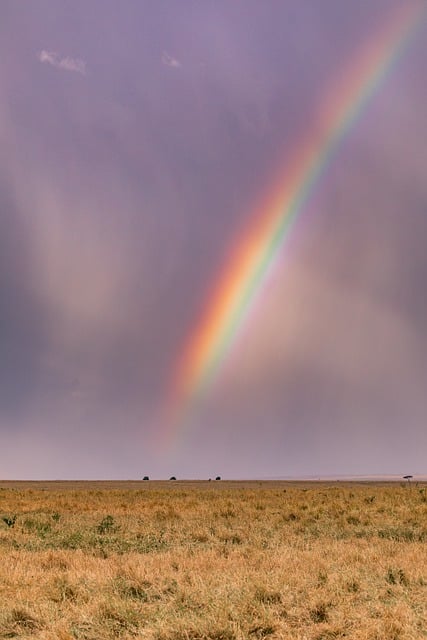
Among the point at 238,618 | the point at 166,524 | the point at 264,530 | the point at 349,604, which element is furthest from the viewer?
the point at 166,524

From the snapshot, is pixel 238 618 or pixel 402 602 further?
pixel 402 602

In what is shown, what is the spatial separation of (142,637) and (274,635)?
5.69 ft

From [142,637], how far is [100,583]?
334 cm

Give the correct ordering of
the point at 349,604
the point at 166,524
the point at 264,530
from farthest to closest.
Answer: the point at 166,524 < the point at 264,530 < the point at 349,604

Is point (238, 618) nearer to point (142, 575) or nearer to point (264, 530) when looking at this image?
point (142, 575)

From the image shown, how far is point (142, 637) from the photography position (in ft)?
24.6

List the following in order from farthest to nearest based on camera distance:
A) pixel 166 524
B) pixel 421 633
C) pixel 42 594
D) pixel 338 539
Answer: pixel 166 524, pixel 338 539, pixel 42 594, pixel 421 633

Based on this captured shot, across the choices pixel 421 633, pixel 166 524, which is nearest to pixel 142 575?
pixel 421 633

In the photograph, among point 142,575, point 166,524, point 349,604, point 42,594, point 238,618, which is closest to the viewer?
point 238,618

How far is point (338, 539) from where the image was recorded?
17.7m

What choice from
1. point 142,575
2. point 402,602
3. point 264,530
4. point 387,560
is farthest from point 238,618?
point 264,530

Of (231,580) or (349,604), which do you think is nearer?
(349,604)

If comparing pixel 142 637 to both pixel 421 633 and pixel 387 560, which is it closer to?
pixel 421 633

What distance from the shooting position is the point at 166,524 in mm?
22125
